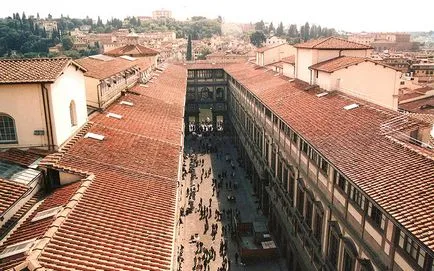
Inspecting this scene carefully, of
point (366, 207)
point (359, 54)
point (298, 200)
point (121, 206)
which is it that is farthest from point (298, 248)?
point (359, 54)

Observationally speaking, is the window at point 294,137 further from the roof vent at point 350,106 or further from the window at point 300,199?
the roof vent at point 350,106

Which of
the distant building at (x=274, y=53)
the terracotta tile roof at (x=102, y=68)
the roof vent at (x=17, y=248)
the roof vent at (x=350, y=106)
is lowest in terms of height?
the roof vent at (x=17, y=248)

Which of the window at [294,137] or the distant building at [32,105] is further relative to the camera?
the window at [294,137]

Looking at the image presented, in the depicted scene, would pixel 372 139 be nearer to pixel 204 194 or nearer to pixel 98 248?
pixel 98 248

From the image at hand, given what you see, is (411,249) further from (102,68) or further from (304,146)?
(102,68)

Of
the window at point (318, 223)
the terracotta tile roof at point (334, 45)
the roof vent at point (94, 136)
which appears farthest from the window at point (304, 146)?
the terracotta tile roof at point (334, 45)

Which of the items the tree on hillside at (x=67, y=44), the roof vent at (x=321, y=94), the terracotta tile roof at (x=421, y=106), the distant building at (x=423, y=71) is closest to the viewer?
the roof vent at (x=321, y=94)

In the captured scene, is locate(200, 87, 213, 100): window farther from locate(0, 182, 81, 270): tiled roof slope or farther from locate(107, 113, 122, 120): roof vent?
locate(0, 182, 81, 270): tiled roof slope
